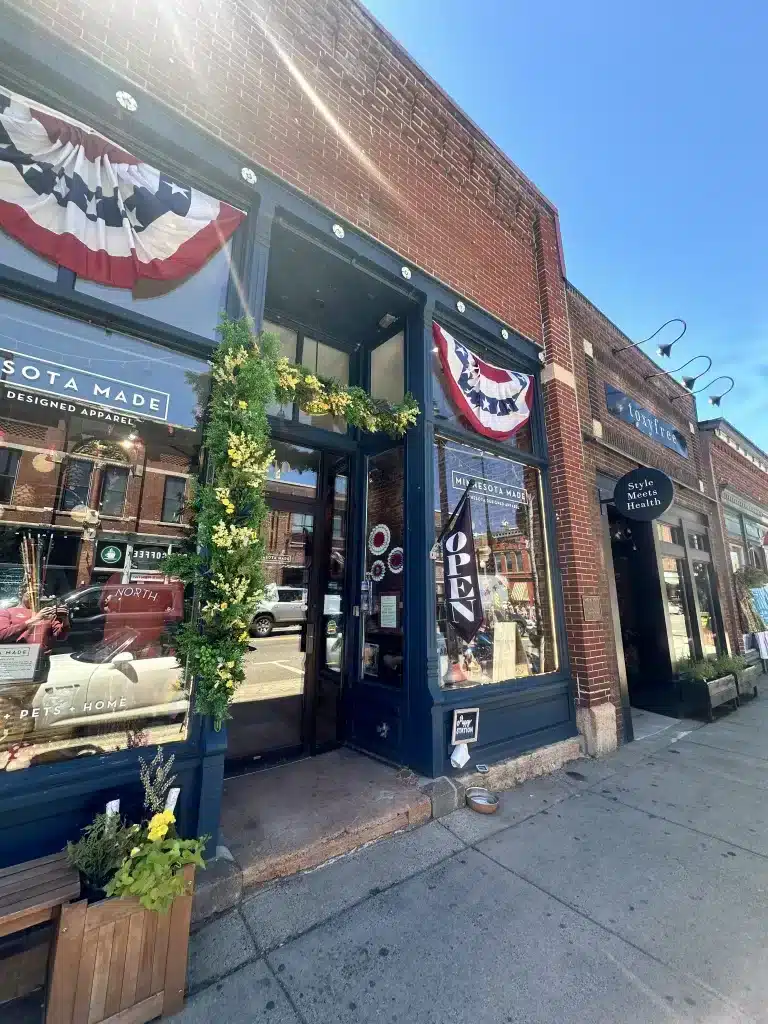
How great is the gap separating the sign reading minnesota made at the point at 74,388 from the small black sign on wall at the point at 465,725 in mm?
3536

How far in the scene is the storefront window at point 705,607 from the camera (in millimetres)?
8750

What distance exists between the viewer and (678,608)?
817cm

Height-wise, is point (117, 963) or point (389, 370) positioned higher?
point (389, 370)

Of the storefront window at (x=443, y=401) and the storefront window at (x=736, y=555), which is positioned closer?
the storefront window at (x=443, y=401)

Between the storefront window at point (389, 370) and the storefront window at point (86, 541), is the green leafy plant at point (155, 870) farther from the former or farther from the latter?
the storefront window at point (389, 370)

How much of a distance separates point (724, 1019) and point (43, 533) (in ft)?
14.1

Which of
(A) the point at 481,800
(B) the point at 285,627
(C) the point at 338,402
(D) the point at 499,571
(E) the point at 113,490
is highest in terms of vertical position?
(C) the point at 338,402

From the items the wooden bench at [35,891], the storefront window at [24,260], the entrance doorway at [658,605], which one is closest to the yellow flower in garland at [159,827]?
the wooden bench at [35,891]

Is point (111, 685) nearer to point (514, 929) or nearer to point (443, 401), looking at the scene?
point (514, 929)

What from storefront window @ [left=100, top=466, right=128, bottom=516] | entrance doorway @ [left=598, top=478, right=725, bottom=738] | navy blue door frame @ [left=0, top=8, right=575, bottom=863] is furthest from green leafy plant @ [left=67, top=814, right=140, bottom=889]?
entrance doorway @ [left=598, top=478, right=725, bottom=738]

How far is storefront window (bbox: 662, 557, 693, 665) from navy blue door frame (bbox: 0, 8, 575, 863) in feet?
12.1

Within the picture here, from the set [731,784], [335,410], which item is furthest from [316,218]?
[731,784]

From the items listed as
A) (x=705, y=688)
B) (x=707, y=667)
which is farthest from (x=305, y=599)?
(x=707, y=667)

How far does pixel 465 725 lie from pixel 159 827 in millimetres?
2745
